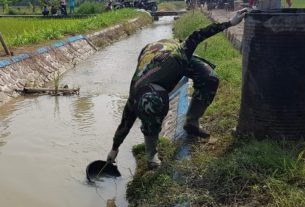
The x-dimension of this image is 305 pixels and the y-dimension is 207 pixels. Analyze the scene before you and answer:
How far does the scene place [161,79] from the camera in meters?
3.93

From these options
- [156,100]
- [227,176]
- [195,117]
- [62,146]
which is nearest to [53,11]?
[62,146]

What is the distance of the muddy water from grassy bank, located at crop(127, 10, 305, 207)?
0.49 m

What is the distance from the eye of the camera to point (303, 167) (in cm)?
332

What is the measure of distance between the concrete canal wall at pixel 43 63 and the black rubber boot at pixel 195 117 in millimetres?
4286

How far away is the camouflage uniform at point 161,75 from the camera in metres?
3.83

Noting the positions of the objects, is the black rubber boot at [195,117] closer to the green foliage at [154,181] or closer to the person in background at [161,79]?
the person in background at [161,79]

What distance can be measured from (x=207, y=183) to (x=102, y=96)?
5168 mm

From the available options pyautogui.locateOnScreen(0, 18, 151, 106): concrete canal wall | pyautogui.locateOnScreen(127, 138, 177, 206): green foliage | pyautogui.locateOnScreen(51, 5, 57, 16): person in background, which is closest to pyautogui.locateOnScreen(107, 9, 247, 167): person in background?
pyautogui.locateOnScreen(127, 138, 177, 206): green foliage

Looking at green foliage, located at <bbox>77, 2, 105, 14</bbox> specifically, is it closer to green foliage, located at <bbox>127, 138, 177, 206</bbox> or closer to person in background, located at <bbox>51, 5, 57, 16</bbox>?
person in background, located at <bbox>51, 5, 57, 16</bbox>

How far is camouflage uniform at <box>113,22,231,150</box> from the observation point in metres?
3.83

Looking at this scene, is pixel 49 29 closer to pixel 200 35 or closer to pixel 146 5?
pixel 200 35

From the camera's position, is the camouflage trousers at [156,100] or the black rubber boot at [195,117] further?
the black rubber boot at [195,117]

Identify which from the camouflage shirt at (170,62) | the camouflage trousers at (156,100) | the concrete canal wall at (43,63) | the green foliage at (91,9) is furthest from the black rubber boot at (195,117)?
the green foliage at (91,9)

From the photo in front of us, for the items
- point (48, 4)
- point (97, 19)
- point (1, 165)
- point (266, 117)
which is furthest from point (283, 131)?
point (48, 4)
